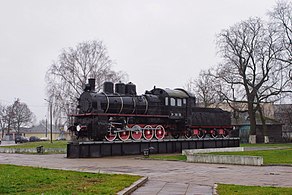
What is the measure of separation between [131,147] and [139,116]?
112 inches

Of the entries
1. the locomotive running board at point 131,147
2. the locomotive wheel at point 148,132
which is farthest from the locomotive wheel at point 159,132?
the locomotive running board at point 131,147

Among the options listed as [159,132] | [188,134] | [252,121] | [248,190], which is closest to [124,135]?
[159,132]

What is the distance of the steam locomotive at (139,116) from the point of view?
3067cm

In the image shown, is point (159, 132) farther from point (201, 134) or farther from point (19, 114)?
point (19, 114)

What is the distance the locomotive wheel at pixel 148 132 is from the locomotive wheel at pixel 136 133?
0.44 metres

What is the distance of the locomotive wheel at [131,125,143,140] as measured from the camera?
108ft

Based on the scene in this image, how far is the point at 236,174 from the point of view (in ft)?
59.7

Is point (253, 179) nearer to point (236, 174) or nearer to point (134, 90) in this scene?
point (236, 174)

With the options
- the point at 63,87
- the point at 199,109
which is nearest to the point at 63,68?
the point at 63,87

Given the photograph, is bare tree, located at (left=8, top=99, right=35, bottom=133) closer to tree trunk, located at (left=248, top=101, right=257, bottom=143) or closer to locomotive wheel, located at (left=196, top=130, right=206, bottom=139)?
tree trunk, located at (left=248, top=101, right=257, bottom=143)

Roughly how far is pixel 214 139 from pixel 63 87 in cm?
2613

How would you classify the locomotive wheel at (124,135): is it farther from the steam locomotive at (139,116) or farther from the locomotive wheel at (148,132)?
the locomotive wheel at (148,132)

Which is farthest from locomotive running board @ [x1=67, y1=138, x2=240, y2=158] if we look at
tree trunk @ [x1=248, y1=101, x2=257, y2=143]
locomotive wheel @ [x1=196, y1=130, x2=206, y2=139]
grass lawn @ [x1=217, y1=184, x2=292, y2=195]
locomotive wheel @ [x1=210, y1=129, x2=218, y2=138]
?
tree trunk @ [x1=248, y1=101, x2=257, y2=143]

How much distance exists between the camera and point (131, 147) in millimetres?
32312
